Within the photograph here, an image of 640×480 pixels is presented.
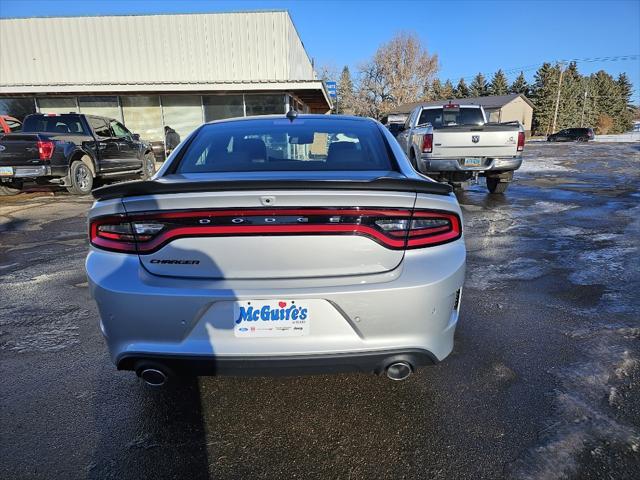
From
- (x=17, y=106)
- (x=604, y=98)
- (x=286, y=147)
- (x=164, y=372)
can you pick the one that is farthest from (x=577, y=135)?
(x=164, y=372)

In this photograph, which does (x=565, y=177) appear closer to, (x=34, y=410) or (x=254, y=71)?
(x=254, y=71)

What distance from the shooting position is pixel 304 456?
6.63ft

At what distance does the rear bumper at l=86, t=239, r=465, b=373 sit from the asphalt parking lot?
0.43 m

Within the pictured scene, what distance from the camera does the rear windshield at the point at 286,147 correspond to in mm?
2783

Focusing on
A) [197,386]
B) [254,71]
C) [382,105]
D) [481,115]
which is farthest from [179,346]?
[382,105]

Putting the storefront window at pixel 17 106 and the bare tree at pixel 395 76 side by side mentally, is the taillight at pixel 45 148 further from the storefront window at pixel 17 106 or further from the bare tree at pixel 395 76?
the bare tree at pixel 395 76

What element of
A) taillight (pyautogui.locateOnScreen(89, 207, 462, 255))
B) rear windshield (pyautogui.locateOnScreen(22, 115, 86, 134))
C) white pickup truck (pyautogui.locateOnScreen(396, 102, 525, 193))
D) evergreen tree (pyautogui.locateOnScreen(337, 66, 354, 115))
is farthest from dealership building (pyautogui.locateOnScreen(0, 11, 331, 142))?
evergreen tree (pyautogui.locateOnScreen(337, 66, 354, 115))

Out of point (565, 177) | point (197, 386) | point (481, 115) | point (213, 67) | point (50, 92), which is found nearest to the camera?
point (197, 386)

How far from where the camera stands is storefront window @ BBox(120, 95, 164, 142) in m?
17.9

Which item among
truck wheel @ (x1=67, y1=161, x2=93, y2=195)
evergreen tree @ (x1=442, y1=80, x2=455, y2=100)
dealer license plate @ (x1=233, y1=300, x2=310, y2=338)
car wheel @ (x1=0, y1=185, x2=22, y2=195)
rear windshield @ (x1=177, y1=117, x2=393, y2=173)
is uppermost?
evergreen tree @ (x1=442, y1=80, x2=455, y2=100)

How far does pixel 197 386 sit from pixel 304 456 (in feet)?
2.84

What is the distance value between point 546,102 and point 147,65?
69958 mm

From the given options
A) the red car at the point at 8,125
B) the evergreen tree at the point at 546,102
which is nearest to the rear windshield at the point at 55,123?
the red car at the point at 8,125

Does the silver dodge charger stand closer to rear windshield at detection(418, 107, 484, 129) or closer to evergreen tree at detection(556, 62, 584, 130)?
rear windshield at detection(418, 107, 484, 129)
